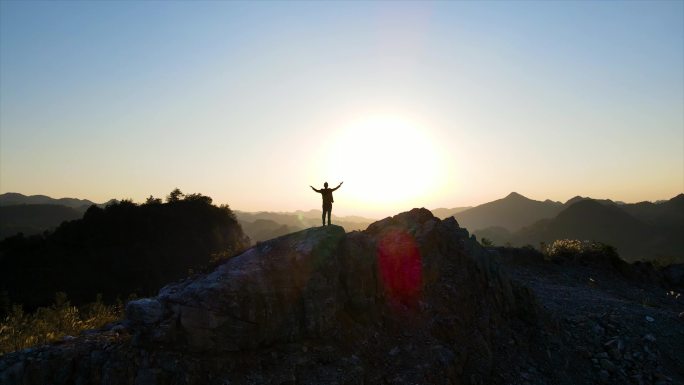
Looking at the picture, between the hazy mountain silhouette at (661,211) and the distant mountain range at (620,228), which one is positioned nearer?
the distant mountain range at (620,228)

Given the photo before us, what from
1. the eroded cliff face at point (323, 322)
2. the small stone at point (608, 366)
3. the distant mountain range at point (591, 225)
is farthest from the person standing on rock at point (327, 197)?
the distant mountain range at point (591, 225)

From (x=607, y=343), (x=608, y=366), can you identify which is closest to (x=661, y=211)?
(x=607, y=343)

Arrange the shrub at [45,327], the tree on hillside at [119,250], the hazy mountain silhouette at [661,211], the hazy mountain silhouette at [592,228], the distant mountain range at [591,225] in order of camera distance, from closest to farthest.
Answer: the shrub at [45,327]
the tree on hillside at [119,250]
the distant mountain range at [591,225]
the hazy mountain silhouette at [592,228]
the hazy mountain silhouette at [661,211]

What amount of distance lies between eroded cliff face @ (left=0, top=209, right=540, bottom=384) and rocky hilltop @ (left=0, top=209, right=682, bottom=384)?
0.09 feet

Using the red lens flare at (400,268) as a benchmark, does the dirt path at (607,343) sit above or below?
below

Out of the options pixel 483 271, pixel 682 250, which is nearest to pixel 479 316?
pixel 483 271

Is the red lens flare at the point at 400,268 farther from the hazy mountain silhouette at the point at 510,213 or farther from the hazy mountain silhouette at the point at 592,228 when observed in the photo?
the hazy mountain silhouette at the point at 510,213

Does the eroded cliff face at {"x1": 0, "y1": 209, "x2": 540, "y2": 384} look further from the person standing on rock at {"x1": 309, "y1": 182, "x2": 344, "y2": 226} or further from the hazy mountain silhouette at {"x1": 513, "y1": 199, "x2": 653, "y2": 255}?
the hazy mountain silhouette at {"x1": 513, "y1": 199, "x2": 653, "y2": 255}

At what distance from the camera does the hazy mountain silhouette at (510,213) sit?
5969 inches

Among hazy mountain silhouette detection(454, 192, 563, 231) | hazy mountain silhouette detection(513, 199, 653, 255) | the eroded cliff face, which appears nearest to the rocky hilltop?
the eroded cliff face

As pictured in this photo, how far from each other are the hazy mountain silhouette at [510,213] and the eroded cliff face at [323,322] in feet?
461

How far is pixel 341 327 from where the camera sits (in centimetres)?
1038

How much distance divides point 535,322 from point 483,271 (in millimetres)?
2099

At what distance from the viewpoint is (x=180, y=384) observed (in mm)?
8234
